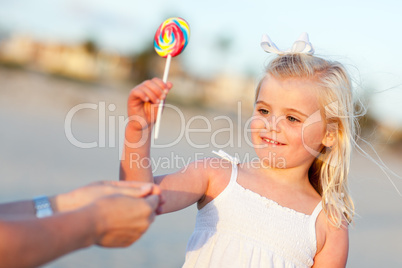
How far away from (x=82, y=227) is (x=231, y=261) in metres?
1.23

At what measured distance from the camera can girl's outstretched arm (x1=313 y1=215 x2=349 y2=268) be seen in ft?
9.17

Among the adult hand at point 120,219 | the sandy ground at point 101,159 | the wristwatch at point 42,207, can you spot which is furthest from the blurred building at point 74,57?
the adult hand at point 120,219

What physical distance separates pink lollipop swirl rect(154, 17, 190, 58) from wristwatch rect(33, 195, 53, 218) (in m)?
1.00

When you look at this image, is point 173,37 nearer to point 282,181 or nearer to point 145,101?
point 145,101

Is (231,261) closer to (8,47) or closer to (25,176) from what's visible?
(25,176)

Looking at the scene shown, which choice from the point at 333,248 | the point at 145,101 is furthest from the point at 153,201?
the point at 333,248

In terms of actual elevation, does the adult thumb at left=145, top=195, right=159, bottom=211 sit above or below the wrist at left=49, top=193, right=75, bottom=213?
above

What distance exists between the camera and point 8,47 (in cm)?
2547

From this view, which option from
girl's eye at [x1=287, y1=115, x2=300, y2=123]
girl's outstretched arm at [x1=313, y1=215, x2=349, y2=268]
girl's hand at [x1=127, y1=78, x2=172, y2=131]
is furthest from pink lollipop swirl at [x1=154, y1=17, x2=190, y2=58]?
girl's outstretched arm at [x1=313, y1=215, x2=349, y2=268]

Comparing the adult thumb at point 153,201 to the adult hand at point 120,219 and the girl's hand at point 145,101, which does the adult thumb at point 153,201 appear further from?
the girl's hand at point 145,101

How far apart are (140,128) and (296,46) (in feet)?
4.28

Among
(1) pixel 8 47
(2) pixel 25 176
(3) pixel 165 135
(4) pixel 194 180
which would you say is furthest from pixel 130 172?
(1) pixel 8 47

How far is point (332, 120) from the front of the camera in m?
3.14

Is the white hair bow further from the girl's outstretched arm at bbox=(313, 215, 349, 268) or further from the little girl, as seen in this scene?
the girl's outstretched arm at bbox=(313, 215, 349, 268)
